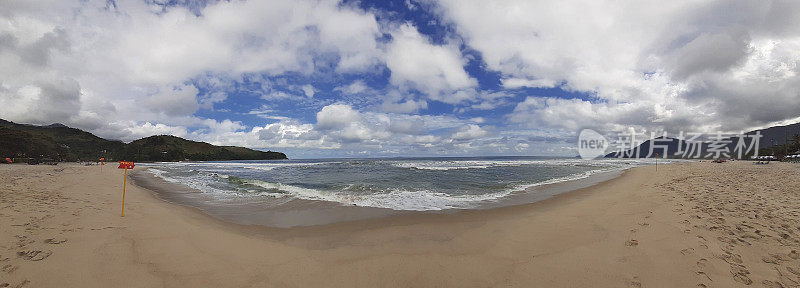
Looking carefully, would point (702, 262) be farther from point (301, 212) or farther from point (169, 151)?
point (169, 151)

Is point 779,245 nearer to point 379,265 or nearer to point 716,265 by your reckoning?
point 716,265

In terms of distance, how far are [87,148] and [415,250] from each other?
15029cm

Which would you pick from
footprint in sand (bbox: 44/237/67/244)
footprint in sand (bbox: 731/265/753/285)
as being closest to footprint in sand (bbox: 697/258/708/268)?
footprint in sand (bbox: 731/265/753/285)

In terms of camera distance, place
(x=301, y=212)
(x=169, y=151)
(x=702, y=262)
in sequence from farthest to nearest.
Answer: (x=169, y=151) < (x=301, y=212) < (x=702, y=262)

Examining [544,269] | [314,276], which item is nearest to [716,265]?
[544,269]

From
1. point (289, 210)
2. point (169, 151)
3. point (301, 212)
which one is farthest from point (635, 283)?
point (169, 151)

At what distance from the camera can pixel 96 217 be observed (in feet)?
23.5

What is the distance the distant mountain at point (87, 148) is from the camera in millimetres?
56906

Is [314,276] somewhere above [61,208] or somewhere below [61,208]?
below

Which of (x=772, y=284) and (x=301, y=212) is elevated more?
(x=772, y=284)

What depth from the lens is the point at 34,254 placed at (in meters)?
4.53

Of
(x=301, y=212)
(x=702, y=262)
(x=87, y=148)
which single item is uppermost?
(x=87, y=148)

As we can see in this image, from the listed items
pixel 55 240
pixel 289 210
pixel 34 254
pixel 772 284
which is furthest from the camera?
pixel 289 210

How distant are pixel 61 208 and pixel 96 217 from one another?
1.87 metres
